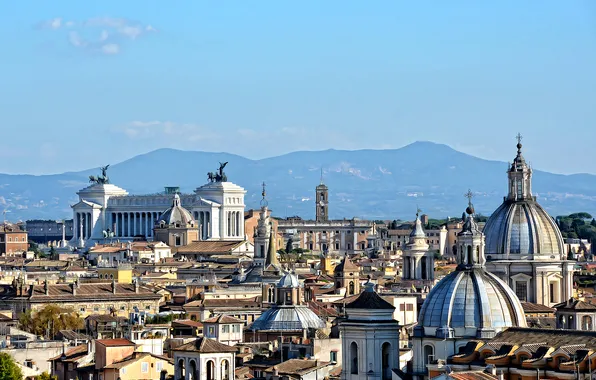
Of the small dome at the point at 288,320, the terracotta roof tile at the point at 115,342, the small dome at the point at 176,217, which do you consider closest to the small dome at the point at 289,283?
the small dome at the point at 288,320

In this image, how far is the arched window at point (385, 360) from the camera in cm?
4781

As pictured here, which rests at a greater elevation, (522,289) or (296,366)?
(522,289)

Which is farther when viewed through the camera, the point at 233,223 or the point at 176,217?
the point at 233,223

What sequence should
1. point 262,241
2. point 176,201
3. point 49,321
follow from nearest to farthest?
1. point 49,321
2. point 262,241
3. point 176,201

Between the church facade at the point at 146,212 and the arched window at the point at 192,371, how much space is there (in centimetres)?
12056

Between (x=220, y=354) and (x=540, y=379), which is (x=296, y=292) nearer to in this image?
(x=220, y=354)

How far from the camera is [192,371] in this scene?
50.7 meters

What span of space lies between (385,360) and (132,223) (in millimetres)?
136275

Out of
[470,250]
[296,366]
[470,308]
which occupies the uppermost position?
[470,250]

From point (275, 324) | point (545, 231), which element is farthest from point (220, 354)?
point (545, 231)

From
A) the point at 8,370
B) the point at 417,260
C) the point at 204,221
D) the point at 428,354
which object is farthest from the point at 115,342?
the point at 204,221

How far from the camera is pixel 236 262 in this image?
13012 cm

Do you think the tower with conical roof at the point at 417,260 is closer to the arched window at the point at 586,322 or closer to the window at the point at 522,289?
the window at the point at 522,289

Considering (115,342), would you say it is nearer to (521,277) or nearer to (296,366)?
(296,366)
